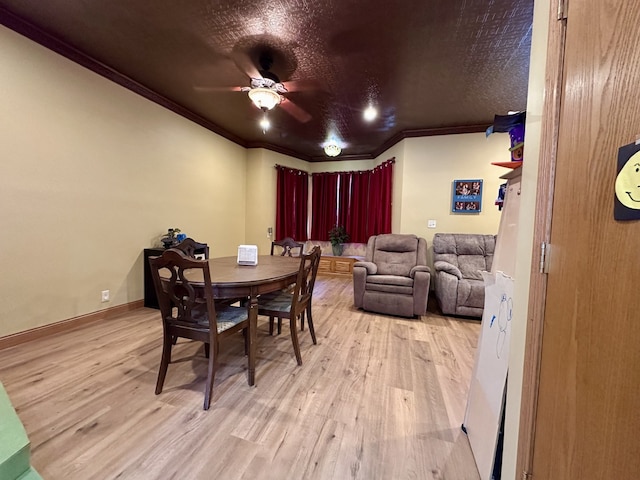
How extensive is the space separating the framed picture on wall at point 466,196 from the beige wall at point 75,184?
4.13 meters

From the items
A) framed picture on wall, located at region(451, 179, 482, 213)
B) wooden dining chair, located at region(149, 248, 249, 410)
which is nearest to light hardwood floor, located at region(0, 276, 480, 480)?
wooden dining chair, located at region(149, 248, 249, 410)

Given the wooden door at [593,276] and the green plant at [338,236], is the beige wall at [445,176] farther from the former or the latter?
the wooden door at [593,276]

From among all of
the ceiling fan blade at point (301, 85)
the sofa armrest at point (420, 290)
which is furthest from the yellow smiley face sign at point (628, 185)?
the ceiling fan blade at point (301, 85)

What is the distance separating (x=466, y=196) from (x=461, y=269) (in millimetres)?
1190

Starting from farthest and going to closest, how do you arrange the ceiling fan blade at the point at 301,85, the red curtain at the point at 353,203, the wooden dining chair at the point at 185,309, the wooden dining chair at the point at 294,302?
1. the red curtain at the point at 353,203
2. the ceiling fan blade at the point at 301,85
3. the wooden dining chair at the point at 294,302
4. the wooden dining chair at the point at 185,309

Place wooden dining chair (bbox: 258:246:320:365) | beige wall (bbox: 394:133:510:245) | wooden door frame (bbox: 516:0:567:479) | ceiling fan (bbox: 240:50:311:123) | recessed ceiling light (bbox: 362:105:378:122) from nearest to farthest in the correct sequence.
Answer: wooden door frame (bbox: 516:0:567:479)
wooden dining chair (bbox: 258:246:320:365)
ceiling fan (bbox: 240:50:311:123)
recessed ceiling light (bbox: 362:105:378:122)
beige wall (bbox: 394:133:510:245)

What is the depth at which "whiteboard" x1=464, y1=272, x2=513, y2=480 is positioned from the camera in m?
1.12

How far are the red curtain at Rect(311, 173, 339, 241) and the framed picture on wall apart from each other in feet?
8.23

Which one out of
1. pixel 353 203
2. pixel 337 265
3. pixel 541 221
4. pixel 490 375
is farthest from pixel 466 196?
pixel 541 221

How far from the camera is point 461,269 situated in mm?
3684

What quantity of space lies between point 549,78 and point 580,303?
703 mm

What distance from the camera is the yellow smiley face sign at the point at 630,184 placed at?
1.75 ft

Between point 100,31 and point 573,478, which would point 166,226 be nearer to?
point 100,31

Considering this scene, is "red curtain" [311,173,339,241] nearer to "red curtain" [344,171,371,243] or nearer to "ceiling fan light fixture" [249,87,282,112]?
"red curtain" [344,171,371,243]
